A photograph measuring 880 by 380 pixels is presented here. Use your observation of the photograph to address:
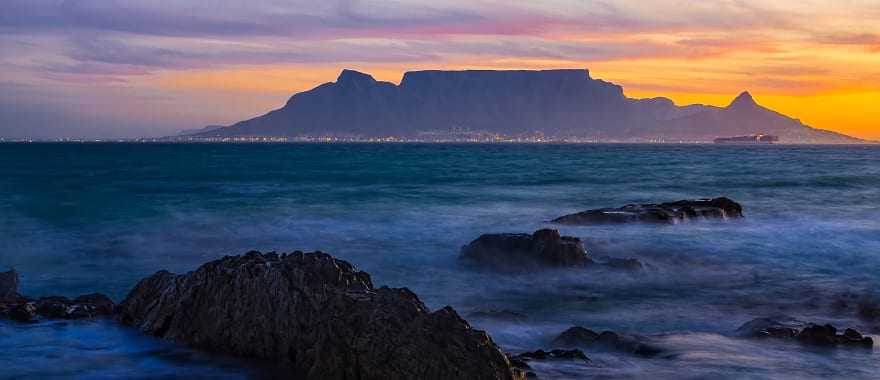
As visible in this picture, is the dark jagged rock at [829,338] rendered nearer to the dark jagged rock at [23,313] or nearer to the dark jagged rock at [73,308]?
the dark jagged rock at [73,308]

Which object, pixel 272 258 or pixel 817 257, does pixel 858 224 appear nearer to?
pixel 817 257

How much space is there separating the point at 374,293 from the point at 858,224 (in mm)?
29188

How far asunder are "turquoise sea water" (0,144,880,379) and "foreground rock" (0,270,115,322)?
0.36 meters

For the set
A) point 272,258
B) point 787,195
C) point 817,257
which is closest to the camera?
point 272,258

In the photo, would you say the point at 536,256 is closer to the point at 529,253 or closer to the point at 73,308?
the point at 529,253

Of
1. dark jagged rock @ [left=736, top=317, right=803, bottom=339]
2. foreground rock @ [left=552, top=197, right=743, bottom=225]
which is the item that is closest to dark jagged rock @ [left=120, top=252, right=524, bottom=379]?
dark jagged rock @ [left=736, top=317, right=803, bottom=339]

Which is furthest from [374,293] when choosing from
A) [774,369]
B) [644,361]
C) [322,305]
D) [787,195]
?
[787,195]

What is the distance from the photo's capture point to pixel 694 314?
1678cm

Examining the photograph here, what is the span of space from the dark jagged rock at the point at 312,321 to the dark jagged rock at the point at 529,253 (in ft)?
33.8

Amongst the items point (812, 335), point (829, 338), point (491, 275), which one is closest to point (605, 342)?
point (812, 335)

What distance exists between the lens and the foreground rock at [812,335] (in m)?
12.8

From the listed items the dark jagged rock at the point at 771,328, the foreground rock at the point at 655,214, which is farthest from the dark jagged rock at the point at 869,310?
the foreground rock at the point at 655,214

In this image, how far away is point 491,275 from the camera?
816 inches

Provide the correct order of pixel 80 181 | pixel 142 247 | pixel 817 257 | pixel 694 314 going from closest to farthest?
1. pixel 694 314
2. pixel 817 257
3. pixel 142 247
4. pixel 80 181
